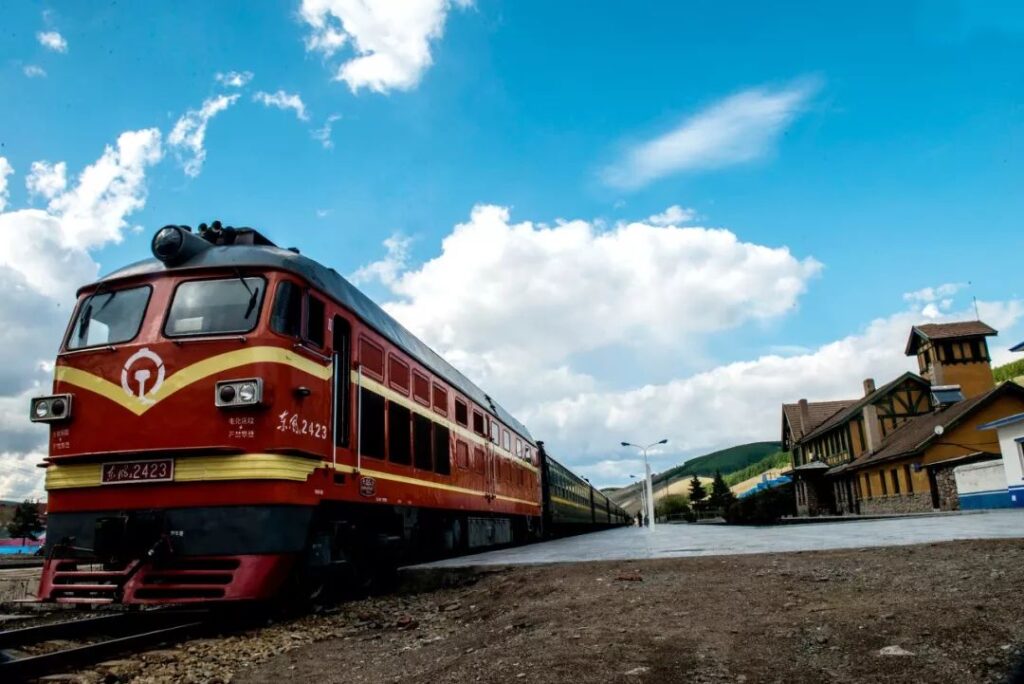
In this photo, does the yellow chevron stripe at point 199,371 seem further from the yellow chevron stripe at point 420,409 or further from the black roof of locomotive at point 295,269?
the yellow chevron stripe at point 420,409

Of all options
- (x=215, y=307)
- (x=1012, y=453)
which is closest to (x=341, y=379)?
(x=215, y=307)

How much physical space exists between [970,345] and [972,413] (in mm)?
12316

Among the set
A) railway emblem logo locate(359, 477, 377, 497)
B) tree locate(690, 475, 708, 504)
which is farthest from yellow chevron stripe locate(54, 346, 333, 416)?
tree locate(690, 475, 708, 504)

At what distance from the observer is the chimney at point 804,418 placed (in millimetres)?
53875

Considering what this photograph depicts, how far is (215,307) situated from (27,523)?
6896 cm

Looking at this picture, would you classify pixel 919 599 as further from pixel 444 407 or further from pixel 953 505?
pixel 953 505

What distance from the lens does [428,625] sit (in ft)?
24.1

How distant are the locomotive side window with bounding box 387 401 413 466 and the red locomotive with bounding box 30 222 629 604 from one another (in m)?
0.54

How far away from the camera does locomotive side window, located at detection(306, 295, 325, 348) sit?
789cm

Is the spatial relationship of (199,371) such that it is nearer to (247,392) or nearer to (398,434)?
(247,392)

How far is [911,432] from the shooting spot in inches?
1451

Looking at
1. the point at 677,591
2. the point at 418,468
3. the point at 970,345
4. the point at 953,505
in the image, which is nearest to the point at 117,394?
the point at 418,468

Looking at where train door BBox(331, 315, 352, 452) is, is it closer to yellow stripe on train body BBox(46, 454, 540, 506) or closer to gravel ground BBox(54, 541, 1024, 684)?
yellow stripe on train body BBox(46, 454, 540, 506)

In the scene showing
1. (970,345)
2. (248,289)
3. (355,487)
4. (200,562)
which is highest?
(970,345)
